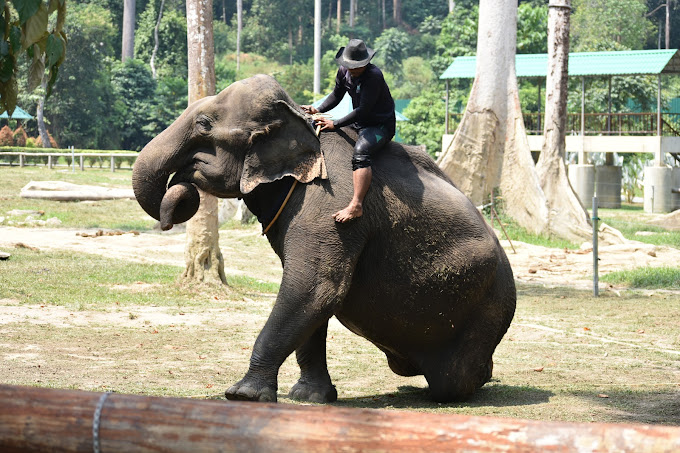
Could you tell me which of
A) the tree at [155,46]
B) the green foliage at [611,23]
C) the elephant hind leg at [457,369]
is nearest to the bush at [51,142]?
the tree at [155,46]

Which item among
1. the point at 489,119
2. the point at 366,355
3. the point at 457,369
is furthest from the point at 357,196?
the point at 489,119

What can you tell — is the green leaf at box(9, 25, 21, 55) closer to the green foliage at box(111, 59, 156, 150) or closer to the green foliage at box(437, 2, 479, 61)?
the green foliage at box(437, 2, 479, 61)

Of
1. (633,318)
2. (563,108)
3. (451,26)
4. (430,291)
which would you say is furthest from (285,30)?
(430,291)

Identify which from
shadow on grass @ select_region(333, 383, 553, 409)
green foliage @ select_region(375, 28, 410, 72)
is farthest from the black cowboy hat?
green foliage @ select_region(375, 28, 410, 72)

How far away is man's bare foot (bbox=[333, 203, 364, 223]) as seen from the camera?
614cm

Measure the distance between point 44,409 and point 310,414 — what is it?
3.18 ft

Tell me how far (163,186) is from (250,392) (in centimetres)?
155

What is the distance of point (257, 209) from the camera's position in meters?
6.57

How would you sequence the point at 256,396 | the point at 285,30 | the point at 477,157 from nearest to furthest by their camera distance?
the point at 256,396 → the point at 477,157 → the point at 285,30

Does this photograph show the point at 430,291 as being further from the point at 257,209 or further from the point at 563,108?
the point at 563,108

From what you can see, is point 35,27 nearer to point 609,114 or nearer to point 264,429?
point 264,429

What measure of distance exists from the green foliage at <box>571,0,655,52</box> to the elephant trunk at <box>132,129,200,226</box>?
5277 cm

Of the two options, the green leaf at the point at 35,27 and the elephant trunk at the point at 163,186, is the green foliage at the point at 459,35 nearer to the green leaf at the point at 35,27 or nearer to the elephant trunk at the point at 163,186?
the elephant trunk at the point at 163,186

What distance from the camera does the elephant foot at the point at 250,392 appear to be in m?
5.92
